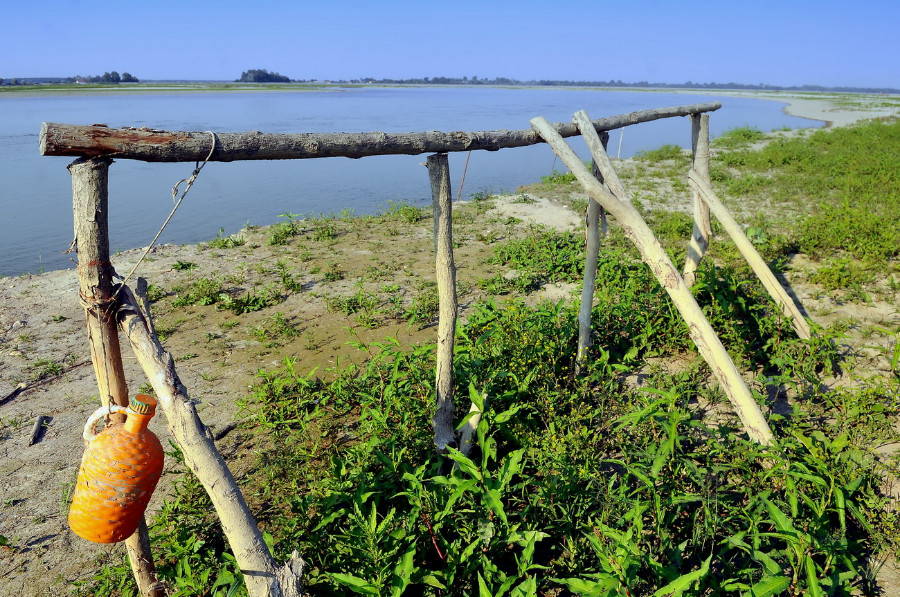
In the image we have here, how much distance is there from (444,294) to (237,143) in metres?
1.35

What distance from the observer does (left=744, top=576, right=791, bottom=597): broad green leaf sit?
1.95 m

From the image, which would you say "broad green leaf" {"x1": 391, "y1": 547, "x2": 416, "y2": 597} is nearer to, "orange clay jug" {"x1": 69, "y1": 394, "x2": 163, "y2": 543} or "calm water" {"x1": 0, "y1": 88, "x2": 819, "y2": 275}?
"orange clay jug" {"x1": 69, "y1": 394, "x2": 163, "y2": 543}

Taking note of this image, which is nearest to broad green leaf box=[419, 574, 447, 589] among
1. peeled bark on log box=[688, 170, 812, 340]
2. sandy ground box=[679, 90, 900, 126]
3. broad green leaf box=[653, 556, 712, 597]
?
broad green leaf box=[653, 556, 712, 597]

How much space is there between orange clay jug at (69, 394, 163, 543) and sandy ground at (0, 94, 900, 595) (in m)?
1.22

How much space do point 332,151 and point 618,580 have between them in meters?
2.10

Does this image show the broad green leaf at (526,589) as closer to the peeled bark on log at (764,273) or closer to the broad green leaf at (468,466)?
the broad green leaf at (468,466)

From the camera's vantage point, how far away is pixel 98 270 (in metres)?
1.86

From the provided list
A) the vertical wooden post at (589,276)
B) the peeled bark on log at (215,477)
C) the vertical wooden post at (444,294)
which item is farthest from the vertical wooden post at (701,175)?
the peeled bark on log at (215,477)

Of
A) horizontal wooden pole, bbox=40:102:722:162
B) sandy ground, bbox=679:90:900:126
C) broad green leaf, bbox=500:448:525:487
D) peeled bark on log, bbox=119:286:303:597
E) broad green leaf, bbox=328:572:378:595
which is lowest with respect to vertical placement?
broad green leaf, bbox=328:572:378:595

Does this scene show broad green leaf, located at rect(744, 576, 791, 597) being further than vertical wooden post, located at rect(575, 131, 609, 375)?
No

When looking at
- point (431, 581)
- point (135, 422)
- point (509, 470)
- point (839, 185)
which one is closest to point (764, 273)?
point (509, 470)

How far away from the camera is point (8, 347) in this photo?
16.1ft

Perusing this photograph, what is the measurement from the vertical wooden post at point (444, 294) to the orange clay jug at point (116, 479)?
4.98 ft

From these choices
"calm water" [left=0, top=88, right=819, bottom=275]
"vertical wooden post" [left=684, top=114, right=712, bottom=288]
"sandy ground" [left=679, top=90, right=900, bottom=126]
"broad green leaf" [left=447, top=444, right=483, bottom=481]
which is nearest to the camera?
"broad green leaf" [left=447, top=444, right=483, bottom=481]
